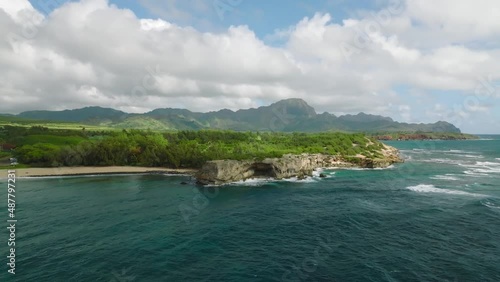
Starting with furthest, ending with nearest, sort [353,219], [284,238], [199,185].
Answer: [199,185], [353,219], [284,238]

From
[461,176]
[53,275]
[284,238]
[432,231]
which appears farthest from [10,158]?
[461,176]

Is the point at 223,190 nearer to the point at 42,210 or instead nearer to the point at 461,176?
the point at 42,210

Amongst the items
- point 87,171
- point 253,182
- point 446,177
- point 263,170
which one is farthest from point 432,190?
point 87,171

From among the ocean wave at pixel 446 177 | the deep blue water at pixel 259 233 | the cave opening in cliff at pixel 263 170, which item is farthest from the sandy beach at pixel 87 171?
the ocean wave at pixel 446 177

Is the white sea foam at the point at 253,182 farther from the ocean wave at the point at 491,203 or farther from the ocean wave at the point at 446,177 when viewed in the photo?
the ocean wave at the point at 446,177

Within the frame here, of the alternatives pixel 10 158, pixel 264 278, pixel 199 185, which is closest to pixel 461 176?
pixel 199 185

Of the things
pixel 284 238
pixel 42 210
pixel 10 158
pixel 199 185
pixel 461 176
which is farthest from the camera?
pixel 10 158

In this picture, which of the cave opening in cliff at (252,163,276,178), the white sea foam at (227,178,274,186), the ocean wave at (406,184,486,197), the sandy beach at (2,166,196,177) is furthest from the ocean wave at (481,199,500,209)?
the sandy beach at (2,166,196,177)

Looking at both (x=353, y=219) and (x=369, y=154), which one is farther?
(x=369, y=154)

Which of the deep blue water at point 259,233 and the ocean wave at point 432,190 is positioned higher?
the ocean wave at point 432,190
